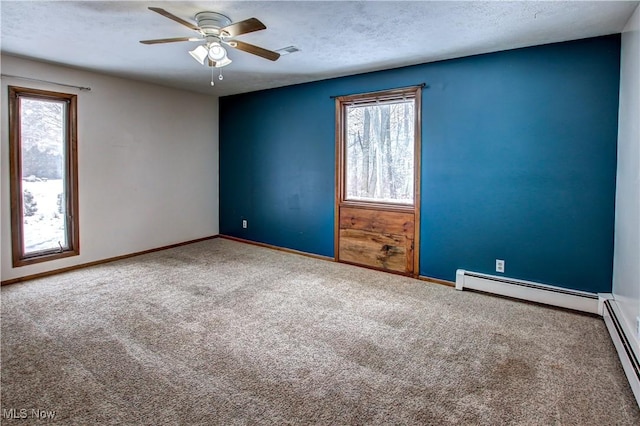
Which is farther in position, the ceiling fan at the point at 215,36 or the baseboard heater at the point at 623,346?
the ceiling fan at the point at 215,36

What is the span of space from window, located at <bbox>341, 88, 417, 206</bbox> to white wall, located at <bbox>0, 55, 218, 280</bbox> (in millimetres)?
2465

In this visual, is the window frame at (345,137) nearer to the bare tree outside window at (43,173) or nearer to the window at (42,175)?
the window at (42,175)

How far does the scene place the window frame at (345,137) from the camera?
4066 mm

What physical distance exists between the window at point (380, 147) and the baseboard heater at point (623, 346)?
6.46 ft

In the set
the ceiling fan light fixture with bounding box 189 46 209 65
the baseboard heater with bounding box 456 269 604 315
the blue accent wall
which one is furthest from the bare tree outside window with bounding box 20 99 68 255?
the baseboard heater with bounding box 456 269 604 315

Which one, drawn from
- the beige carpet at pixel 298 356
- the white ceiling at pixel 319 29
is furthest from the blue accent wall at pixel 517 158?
the beige carpet at pixel 298 356

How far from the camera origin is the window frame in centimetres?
407

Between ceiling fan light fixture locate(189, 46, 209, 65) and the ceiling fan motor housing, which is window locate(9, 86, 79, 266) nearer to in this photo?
ceiling fan light fixture locate(189, 46, 209, 65)

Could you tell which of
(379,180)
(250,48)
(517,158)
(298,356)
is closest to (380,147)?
(379,180)

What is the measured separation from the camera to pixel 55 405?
1961 mm

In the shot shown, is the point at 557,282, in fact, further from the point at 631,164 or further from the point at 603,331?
the point at 631,164

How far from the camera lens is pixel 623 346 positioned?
7.76 feet

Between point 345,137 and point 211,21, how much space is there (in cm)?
231

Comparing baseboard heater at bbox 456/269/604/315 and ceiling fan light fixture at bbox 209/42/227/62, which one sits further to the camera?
baseboard heater at bbox 456/269/604/315
